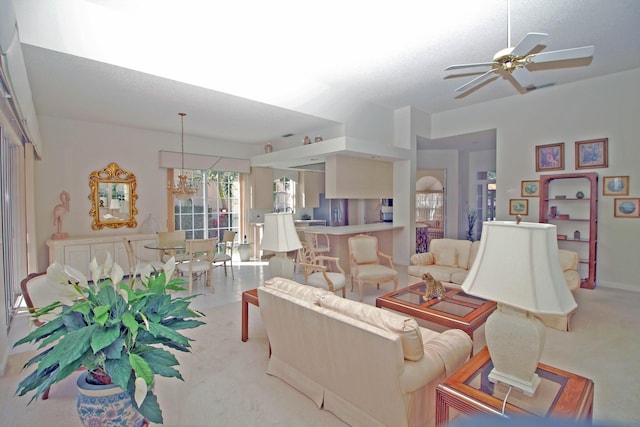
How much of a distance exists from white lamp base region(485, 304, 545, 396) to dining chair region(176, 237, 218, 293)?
3.99 meters

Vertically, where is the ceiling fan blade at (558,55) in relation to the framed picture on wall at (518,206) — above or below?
above

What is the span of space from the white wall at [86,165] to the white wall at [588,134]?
253 inches

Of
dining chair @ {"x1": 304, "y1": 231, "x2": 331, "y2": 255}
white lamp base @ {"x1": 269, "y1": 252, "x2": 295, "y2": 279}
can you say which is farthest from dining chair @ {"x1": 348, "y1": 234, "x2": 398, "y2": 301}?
white lamp base @ {"x1": 269, "y1": 252, "x2": 295, "y2": 279}

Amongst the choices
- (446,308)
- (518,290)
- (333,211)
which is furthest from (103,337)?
(333,211)

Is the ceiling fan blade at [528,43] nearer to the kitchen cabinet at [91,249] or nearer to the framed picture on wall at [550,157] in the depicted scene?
the framed picture on wall at [550,157]

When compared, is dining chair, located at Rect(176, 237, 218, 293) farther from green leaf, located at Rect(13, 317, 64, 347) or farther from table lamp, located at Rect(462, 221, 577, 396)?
table lamp, located at Rect(462, 221, 577, 396)

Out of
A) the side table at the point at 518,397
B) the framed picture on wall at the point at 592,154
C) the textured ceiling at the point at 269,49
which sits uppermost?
the textured ceiling at the point at 269,49

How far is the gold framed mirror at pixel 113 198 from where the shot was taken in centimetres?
581

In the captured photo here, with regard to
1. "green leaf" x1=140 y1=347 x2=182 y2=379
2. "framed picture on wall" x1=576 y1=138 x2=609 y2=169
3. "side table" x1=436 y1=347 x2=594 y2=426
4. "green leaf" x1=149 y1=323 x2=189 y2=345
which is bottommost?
"side table" x1=436 y1=347 x2=594 y2=426

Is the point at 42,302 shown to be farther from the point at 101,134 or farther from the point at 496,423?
the point at 101,134

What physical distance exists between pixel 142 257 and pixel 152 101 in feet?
9.42

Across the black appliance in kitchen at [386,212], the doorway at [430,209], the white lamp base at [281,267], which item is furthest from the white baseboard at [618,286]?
the white lamp base at [281,267]

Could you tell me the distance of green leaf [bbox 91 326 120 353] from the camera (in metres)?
1.00

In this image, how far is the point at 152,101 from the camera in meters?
4.54
